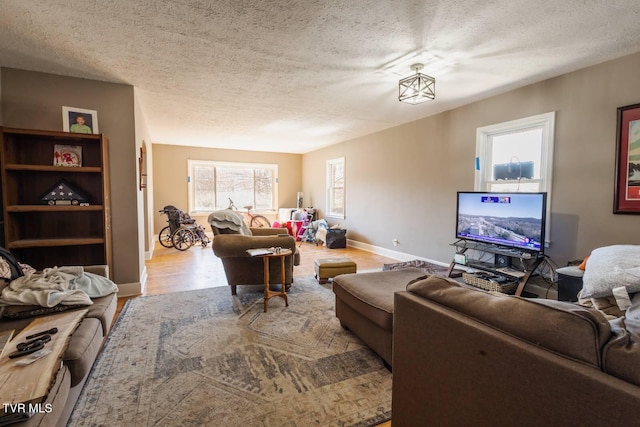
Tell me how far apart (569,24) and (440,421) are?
2.78 m

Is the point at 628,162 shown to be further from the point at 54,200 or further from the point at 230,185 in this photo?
the point at 230,185

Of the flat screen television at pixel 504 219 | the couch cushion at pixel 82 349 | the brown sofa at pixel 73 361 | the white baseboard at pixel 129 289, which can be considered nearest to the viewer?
the brown sofa at pixel 73 361

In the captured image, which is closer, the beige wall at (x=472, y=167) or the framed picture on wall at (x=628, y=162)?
the framed picture on wall at (x=628, y=162)

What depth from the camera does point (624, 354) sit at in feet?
2.40

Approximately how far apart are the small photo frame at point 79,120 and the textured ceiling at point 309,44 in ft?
1.31

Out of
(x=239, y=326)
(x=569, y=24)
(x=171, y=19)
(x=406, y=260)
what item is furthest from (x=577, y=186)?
(x=171, y=19)

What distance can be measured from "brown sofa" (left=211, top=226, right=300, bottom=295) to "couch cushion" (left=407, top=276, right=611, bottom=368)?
7.85ft

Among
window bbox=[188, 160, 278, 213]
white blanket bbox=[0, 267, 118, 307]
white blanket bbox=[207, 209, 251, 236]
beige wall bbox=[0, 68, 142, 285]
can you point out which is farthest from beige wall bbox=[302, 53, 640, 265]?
white blanket bbox=[0, 267, 118, 307]

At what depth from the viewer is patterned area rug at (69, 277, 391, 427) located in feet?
5.19

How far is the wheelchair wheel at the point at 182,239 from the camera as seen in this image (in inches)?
240

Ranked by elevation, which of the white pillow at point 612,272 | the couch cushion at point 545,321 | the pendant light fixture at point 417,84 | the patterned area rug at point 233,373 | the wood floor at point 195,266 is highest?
the pendant light fixture at point 417,84

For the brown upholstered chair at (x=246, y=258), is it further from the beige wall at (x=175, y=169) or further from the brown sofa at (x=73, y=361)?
the beige wall at (x=175, y=169)

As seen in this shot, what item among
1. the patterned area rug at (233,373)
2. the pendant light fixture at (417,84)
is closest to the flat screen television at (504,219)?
the pendant light fixture at (417,84)

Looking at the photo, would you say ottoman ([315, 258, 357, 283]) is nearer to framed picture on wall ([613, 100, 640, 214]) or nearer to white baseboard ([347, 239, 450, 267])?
white baseboard ([347, 239, 450, 267])
